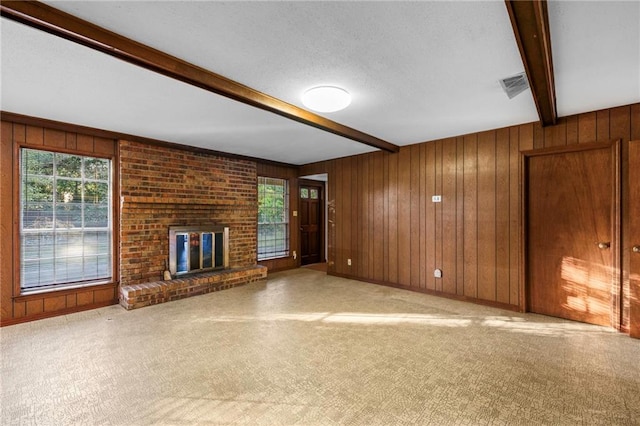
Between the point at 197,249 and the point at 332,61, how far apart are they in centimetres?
375

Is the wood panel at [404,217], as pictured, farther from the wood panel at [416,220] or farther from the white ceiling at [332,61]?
the white ceiling at [332,61]

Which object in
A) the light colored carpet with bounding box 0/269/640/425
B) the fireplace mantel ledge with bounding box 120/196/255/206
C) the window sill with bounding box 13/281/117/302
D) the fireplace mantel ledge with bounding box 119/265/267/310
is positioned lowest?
the light colored carpet with bounding box 0/269/640/425

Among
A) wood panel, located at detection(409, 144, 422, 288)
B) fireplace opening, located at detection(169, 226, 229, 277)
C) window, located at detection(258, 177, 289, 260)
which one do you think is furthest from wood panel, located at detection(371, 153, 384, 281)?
fireplace opening, located at detection(169, 226, 229, 277)

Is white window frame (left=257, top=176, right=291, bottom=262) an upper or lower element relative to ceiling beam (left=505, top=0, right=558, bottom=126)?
lower

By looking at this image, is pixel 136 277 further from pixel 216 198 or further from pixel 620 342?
pixel 620 342

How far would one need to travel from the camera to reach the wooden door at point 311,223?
694cm

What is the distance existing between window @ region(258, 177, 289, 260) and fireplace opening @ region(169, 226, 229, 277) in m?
1.05

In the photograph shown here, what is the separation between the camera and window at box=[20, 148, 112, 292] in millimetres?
3424

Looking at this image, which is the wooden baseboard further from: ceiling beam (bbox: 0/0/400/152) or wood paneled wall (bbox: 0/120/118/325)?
ceiling beam (bbox: 0/0/400/152)

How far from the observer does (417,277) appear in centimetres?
452

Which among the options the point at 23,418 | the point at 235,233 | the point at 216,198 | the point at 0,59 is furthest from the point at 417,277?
the point at 0,59

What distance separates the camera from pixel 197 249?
468 centimetres

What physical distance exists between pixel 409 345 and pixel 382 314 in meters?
0.83

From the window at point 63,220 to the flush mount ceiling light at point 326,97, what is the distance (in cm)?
326
